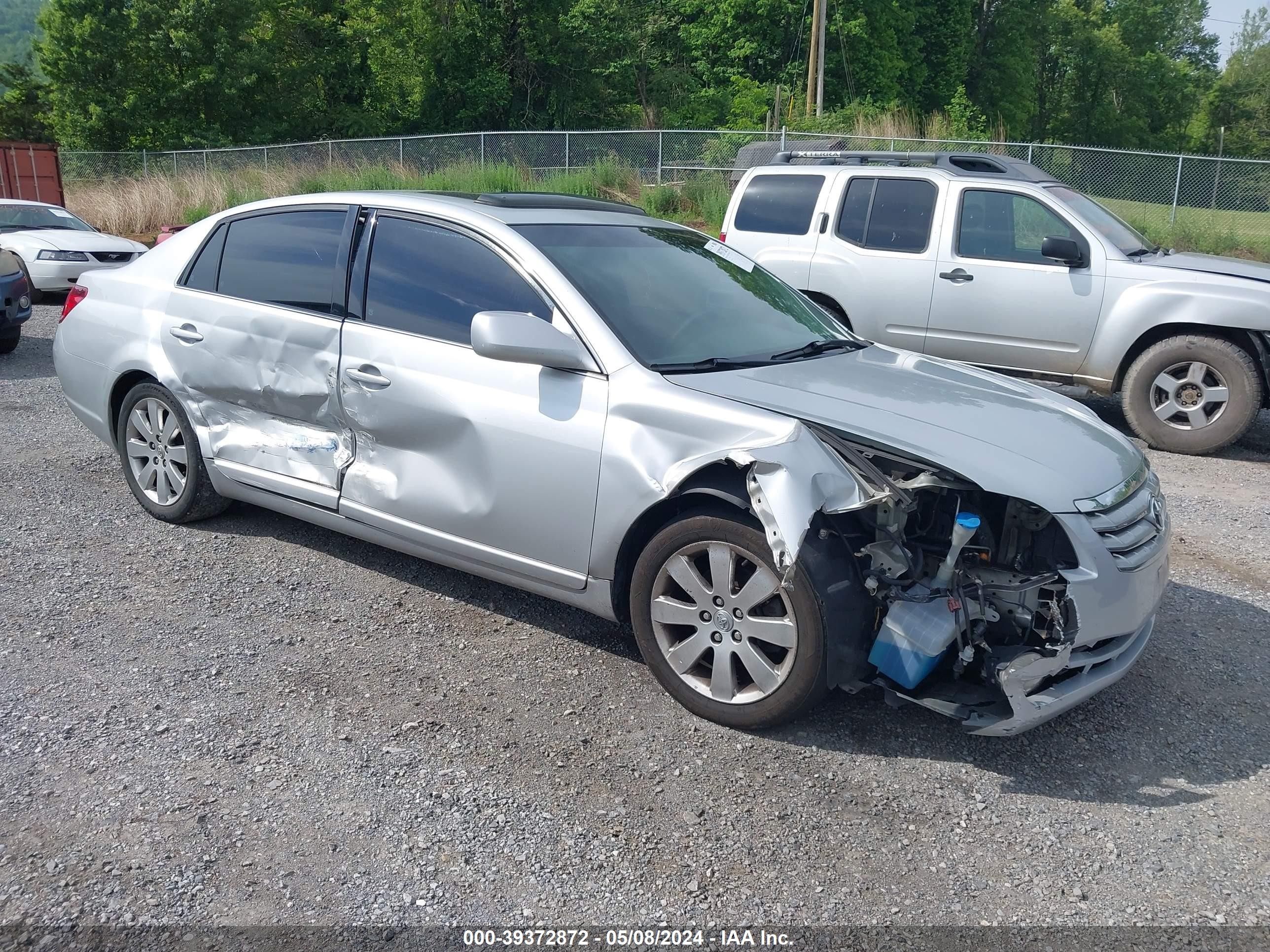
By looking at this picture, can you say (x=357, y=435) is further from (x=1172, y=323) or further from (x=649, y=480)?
(x=1172, y=323)

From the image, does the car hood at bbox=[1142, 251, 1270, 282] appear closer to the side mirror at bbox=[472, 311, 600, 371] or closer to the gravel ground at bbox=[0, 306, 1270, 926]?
the gravel ground at bbox=[0, 306, 1270, 926]

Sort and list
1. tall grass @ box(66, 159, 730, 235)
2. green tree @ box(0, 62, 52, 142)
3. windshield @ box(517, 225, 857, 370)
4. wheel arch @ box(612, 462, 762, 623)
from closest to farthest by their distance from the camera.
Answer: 1. wheel arch @ box(612, 462, 762, 623)
2. windshield @ box(517, 225, 857, 370)
3. tall grass @ box(66, 159, 730, 235)
4. green tree @ box(0, 62, 52, 142)

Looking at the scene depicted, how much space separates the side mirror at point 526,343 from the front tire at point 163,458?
84.9 inches

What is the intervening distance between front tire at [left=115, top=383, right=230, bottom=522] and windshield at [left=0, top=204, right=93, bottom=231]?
462 inches

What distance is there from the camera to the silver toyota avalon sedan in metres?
3.38

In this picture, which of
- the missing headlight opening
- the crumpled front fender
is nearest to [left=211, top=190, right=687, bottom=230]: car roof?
the crumpled front fender

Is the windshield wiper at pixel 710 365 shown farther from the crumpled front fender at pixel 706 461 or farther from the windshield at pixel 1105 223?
the windshield at pixel 1105 223

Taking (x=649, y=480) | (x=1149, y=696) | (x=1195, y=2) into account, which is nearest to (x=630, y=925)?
(x=649, y=480)

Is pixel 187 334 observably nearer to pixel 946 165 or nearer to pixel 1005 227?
pixel 1005 227

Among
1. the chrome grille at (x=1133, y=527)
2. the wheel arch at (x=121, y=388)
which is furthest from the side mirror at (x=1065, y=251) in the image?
the wheel arch at (x=121, y=388)

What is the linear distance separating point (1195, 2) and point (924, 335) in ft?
287

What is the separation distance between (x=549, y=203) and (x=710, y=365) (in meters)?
1.35

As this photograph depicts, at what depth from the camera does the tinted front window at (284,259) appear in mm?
4766

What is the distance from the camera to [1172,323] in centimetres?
779
